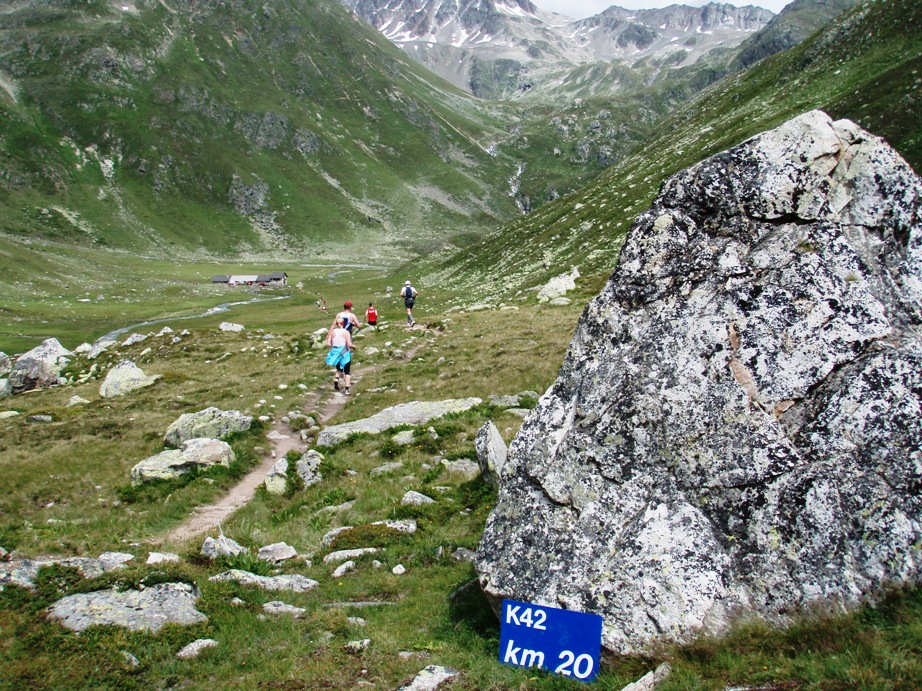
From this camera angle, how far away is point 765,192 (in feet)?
29.2

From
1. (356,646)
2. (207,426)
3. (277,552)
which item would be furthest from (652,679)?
(207,426)

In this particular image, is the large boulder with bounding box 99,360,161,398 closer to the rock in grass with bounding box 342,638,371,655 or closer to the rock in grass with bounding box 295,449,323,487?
the rock in grass with bounding box 295,449,323,487

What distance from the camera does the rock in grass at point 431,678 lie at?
704 centimetres

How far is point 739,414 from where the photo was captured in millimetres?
8023

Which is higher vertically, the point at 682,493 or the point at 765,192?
the point at 765,192

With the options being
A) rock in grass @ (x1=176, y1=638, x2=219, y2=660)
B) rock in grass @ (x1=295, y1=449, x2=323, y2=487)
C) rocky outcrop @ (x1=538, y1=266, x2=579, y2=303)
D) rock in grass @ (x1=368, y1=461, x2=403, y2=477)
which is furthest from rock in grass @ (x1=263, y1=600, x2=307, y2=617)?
rocky outcrop @ (x1=538, y1=266, x2=579, y2=303)

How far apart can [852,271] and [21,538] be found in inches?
700

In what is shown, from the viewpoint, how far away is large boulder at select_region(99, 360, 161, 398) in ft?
107

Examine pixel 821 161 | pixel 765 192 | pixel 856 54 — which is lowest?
pixel 765 192

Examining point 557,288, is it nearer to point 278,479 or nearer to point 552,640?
point 278,479

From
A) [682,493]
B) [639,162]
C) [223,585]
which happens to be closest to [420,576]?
[223,585]

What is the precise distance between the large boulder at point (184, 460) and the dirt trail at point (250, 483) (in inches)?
50.2

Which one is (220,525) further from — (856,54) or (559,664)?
(856,54)

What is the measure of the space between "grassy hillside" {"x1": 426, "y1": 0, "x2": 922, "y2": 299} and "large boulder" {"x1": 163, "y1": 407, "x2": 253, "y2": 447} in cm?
3998
